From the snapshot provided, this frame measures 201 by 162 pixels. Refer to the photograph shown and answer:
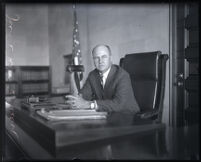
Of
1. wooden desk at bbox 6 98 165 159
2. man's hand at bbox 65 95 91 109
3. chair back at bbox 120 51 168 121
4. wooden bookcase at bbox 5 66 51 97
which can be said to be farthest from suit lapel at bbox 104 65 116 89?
wooden bookcase at bbox 5 66 51 97

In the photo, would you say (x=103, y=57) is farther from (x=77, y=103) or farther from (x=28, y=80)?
(x=28, y=80)

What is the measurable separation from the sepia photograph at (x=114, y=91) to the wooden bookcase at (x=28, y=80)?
17mm

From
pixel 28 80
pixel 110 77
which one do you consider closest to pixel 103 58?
pixel 110 77

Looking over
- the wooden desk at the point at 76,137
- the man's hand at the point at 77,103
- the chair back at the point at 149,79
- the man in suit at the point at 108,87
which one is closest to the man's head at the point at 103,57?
the man in suit at the point at 108,87

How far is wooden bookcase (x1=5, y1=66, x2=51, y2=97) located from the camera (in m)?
3.72

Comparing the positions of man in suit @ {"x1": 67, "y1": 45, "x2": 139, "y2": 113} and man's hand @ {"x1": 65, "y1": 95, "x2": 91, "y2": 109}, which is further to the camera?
man in suit @ {"x1": 67, "y1": 45, "x2": 139, "y2": 113}

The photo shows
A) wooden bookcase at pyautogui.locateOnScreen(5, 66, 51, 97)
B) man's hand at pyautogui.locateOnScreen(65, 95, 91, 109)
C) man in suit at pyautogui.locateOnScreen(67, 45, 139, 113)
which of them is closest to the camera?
man's hand at pyautogui.locateOnScreen(65, 95, 91, 109)

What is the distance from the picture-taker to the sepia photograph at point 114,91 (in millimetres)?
548

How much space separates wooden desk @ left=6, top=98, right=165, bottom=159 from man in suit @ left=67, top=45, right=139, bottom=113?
16.1 inches

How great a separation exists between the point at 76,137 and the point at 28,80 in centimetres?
353

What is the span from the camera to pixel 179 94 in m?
1.59

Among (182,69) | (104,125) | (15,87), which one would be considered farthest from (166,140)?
(15,87)

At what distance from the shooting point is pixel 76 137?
0.55 m

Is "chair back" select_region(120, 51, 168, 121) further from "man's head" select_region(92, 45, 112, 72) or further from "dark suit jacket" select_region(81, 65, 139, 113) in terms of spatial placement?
"man's head" select_region(92, 45, 112, 72)
